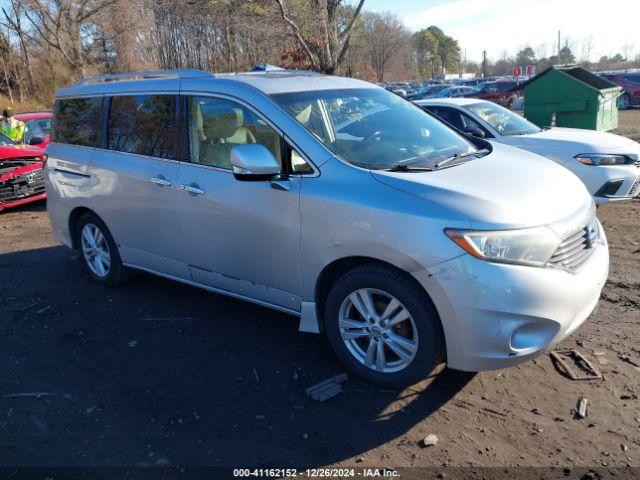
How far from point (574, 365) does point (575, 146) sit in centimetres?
416

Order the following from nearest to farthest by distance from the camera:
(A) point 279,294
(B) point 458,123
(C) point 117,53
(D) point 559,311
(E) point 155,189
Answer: (D) point 559,311 → (A) point 279,294 → (E) point 155,189 → (B) point 458,123 → (C) point 117,53

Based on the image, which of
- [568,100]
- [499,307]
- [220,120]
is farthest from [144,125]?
[568,100]

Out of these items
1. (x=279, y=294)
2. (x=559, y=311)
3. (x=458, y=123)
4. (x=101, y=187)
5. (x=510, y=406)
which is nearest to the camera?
(x=559, y=311)

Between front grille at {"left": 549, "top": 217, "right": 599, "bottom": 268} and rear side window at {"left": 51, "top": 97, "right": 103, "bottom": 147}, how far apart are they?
3985 millimetres

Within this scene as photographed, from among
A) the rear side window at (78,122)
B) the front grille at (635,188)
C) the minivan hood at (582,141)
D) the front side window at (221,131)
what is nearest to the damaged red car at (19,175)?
the rear side window at (78,122)

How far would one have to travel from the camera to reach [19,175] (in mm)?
9062

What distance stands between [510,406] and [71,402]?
2.67 metres

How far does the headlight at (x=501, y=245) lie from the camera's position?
282 centimetres

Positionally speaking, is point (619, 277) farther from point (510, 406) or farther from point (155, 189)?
point (155, 189)

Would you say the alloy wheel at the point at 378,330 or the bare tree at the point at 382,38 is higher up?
the bare tree at the point at 382,38

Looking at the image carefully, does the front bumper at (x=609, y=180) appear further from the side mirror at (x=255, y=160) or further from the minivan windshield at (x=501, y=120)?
the side mirror at (x=255, y=160)

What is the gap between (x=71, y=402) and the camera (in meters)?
3.42

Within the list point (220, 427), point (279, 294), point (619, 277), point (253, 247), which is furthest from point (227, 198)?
point (619, 277)

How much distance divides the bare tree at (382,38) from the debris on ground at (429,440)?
232 ft
